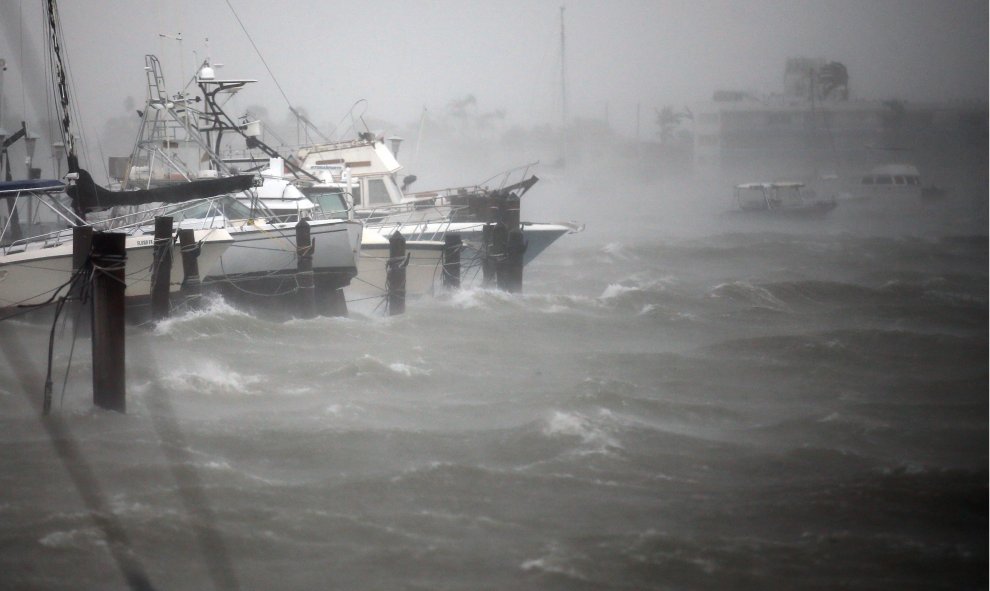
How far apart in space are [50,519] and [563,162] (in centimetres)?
2478

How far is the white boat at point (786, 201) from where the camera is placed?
1099 inches

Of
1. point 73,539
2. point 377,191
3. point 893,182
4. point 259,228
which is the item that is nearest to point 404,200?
point 377,191

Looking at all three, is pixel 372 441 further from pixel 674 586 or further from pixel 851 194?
pixel 851 194

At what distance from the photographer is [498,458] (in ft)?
23.5

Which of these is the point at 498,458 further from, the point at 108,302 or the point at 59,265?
the point at 59,265

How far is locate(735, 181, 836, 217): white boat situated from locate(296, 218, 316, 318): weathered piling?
1838 centimetres

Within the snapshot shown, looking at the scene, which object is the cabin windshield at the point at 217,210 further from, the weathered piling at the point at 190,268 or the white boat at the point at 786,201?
the white boat at the point at 786,201

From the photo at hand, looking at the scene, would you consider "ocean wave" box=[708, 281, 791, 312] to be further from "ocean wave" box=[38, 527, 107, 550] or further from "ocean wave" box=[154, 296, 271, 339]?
"ocean wave" box=[38, 527, 107, 550]

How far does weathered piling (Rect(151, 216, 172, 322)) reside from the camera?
427 inches

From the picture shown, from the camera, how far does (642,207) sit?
4031cm

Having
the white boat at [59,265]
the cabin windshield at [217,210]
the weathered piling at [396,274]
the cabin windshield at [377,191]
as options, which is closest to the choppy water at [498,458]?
the weathered piling at [396,274]

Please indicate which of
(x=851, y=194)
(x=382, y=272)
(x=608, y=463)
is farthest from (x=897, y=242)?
(x=608, y=463)

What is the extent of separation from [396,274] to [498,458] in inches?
241

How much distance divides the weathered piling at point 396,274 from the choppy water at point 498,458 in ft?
0.73
